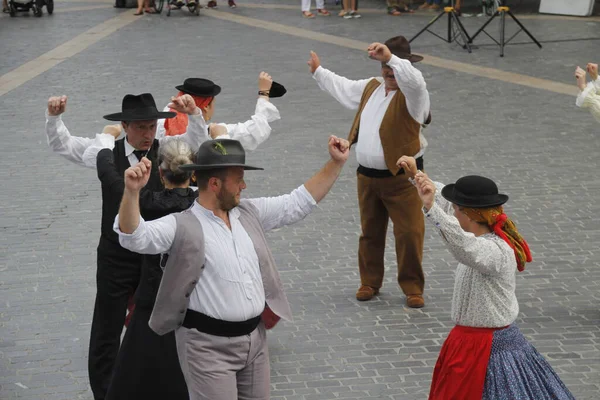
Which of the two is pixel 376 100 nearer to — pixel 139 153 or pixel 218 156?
pixel 139 153

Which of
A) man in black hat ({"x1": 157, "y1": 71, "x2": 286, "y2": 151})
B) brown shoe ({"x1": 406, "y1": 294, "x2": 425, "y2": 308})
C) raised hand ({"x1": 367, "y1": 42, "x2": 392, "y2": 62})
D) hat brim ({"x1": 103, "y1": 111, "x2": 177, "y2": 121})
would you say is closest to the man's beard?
hat brim ({"x1": 103, "y1": 111, "x2": 177, "y2": 121})

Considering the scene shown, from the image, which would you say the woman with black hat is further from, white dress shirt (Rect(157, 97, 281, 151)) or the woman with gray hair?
white dress shirt (Rect(157, 97, 281, 151))

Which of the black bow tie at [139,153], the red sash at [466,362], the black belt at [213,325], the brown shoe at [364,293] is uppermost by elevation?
the black bow tie at [139,153]

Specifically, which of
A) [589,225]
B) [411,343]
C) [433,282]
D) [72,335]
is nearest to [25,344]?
[72,335]

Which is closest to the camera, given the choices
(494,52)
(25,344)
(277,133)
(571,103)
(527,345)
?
(527,345)

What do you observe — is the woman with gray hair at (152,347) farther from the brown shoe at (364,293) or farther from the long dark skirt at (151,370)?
the brown shoe at (364,293)

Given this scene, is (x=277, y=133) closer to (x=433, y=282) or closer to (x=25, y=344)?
(x=433, y=282)

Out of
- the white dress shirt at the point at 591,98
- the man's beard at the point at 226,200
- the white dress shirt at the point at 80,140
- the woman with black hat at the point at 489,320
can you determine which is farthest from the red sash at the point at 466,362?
the white dress shirt at the point at 591,98

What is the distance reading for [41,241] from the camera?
8.66 meters

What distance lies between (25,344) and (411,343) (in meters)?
2.65

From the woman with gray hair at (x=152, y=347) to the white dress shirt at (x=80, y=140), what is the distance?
0.59 meters

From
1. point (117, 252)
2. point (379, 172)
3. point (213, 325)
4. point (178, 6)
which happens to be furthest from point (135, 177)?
point (178, 6)

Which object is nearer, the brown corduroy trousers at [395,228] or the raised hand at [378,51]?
the raised hand at [378,51]

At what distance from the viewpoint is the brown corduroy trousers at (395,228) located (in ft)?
23.6
